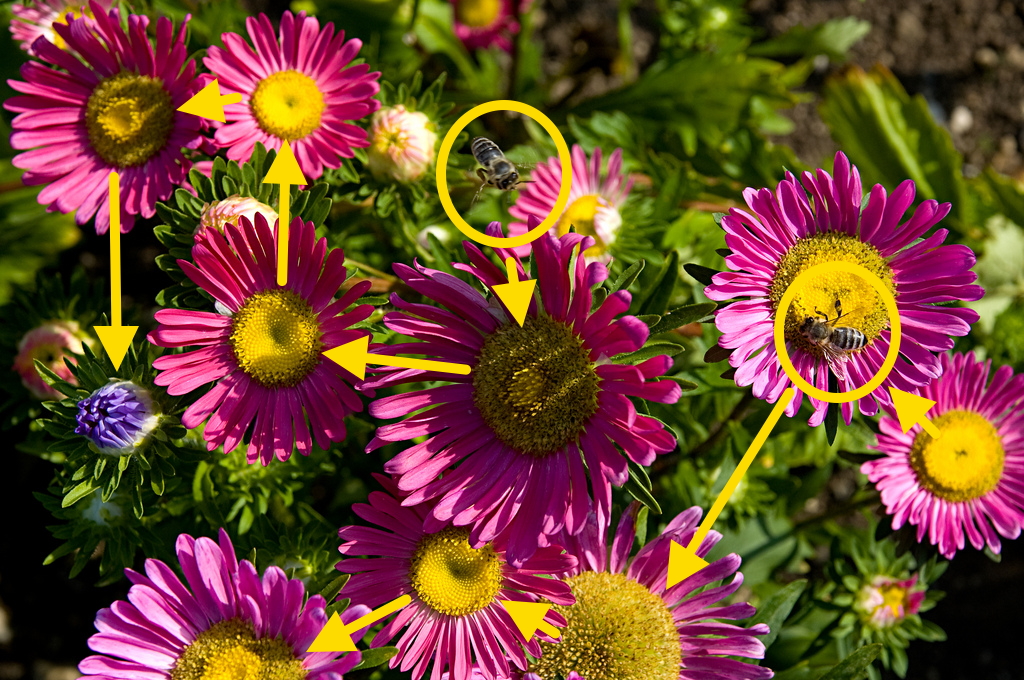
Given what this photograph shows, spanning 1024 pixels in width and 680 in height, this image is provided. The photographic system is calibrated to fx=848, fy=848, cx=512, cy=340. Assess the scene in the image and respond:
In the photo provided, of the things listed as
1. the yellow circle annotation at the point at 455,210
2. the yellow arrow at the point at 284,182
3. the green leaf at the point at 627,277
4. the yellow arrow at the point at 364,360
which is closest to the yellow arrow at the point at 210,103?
the yellow arrow at the point at 284,182

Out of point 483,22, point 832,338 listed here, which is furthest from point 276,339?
point 483,22

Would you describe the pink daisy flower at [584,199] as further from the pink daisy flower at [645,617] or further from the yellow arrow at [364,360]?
the pink daisy flower at [645,617]

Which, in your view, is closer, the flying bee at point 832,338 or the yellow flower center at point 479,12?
the flying bee at point 832,338

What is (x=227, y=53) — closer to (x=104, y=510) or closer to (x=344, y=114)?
(x=344, y=114)

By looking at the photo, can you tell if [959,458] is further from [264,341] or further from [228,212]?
[228,212]

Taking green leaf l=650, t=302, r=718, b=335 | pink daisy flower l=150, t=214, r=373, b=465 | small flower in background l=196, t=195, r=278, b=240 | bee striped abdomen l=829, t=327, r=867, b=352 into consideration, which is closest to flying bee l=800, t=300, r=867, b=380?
bee striped abdomen l=829, t=327, r=867, b=352

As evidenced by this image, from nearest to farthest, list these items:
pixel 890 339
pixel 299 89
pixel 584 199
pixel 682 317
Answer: pixel 682 317 < pixel 890 339 < pixel 299 89 < pixel 584 199
